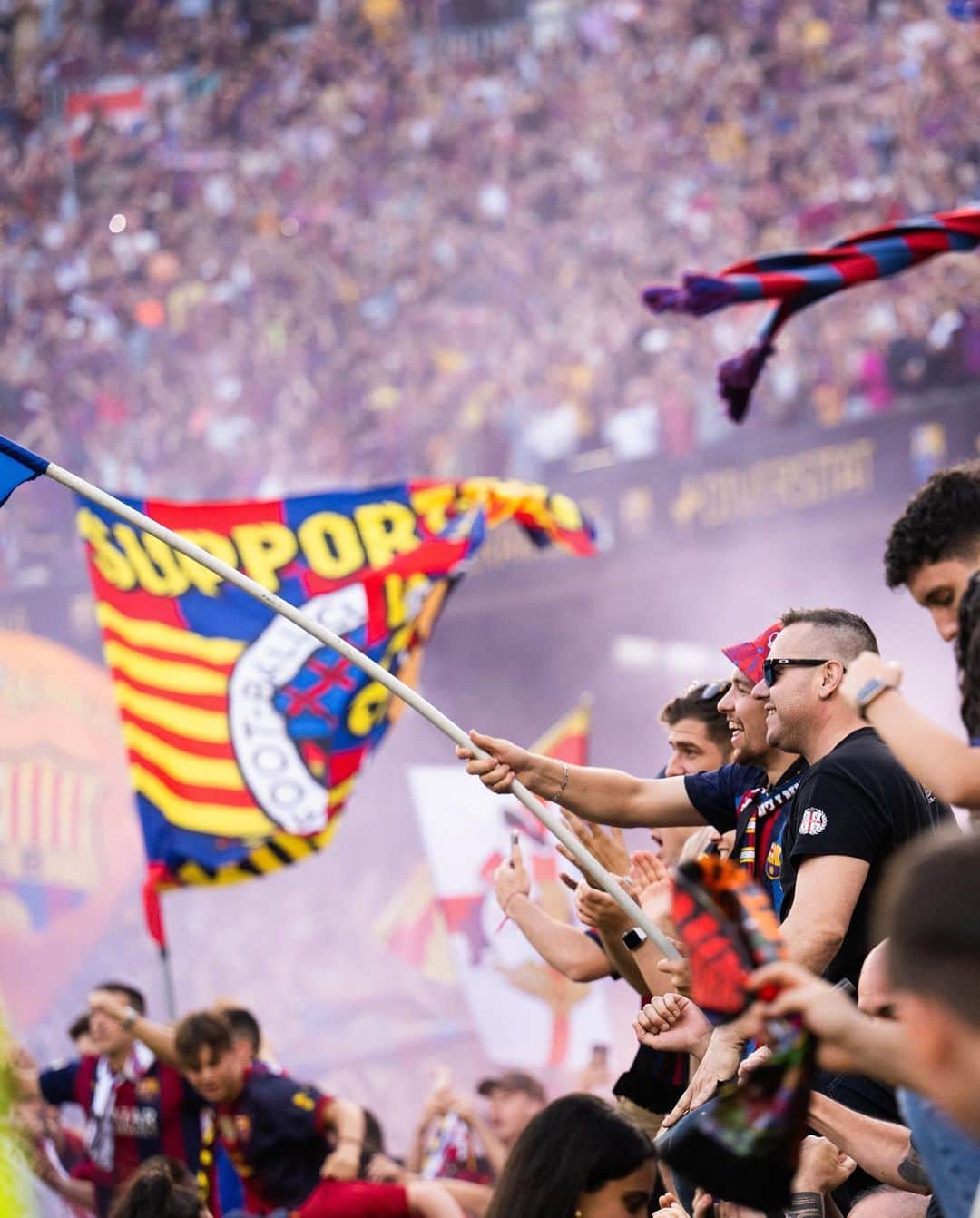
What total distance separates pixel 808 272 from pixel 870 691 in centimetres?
274

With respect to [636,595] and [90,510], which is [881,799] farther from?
[636,595]

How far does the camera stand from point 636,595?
13.1 meters

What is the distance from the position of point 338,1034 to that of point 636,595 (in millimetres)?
3863

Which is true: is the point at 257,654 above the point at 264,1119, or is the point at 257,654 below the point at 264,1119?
above

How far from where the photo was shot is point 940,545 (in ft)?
8.69

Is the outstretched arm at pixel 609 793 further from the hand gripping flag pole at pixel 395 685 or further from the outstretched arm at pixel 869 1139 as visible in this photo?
the outstretched arm at pixel 869 1139

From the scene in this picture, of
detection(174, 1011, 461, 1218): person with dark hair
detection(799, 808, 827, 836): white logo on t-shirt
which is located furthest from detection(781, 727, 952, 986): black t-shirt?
detection(174, 1011, 461, 1218): person with dark hair

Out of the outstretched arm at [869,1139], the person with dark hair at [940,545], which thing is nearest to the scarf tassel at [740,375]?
the person with dark hair at [940,545]

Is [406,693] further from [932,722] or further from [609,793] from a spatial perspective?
[932,722]

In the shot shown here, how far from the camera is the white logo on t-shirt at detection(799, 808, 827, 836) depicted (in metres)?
2.71

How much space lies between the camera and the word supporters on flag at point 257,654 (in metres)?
5.61

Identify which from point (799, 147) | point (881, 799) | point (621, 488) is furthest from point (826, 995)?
point (799, 147)

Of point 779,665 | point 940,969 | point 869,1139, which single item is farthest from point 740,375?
point 940,969

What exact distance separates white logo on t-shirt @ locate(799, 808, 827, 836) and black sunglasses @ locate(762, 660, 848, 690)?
25cm
